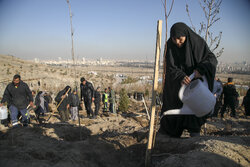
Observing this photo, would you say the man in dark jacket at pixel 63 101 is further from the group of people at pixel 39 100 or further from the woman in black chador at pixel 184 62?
the woman in black chador at pixel 184 62

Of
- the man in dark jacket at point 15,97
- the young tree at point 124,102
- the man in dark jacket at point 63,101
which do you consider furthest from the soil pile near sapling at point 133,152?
the young tree at point 124,102

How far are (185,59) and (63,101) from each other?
5346mm

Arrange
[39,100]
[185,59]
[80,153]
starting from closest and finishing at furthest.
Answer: [185,59], [80,153], [39,100]

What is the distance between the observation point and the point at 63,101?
6.48m

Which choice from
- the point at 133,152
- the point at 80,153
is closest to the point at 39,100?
the point at 80,153

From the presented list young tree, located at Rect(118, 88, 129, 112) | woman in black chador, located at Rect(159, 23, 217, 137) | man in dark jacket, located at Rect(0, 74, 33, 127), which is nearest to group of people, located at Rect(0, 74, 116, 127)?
man in dark jacket, located at Rect(0, 74, 33, 127)

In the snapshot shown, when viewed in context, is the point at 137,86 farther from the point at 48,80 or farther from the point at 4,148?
the point at 4,148

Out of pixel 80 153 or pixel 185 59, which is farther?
pixel 80 153

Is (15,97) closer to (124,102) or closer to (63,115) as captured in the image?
(63,115)

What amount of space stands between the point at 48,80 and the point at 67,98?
13.8 meters

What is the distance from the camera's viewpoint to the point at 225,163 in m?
1.84

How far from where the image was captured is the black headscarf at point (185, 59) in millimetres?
2250

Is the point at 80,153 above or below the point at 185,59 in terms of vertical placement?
below

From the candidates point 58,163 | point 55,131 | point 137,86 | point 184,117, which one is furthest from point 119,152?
point 137,86
